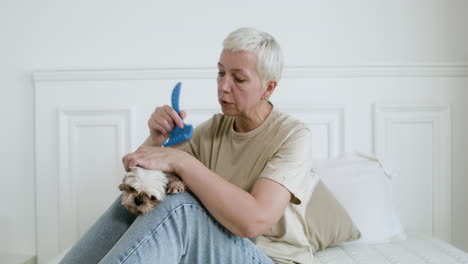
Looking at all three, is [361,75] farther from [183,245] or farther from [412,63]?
[183,245]

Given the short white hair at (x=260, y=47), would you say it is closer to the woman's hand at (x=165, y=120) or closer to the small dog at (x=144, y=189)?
the woman's hand at (x=165, y=120)

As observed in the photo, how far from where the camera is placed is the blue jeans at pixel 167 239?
0.96m

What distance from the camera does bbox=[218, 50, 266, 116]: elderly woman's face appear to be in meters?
1.22

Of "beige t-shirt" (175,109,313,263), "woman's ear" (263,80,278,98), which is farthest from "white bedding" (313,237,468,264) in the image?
"woman's ear" (263,80,278,98)

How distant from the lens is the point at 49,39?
2131 mm

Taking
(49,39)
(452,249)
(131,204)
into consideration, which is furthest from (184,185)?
(49,39)

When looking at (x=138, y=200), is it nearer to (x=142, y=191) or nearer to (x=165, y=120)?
(x=142, y=191)

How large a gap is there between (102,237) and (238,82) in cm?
54

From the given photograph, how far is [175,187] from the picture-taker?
1.06 metres

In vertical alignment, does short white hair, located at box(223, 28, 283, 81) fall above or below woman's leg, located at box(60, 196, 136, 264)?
above

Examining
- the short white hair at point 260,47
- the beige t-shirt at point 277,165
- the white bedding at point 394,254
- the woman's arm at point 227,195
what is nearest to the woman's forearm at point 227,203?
the woman's arm at point 227,195

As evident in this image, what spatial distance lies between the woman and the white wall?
81 cm

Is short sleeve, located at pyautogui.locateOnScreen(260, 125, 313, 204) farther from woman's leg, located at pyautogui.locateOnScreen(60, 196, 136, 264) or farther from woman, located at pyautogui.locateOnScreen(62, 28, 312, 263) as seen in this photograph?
woman's leg, located at pyautogui.locateOnScreen(60, 196, 136, 264)

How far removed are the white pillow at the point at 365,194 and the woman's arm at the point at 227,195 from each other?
27.3 inches
